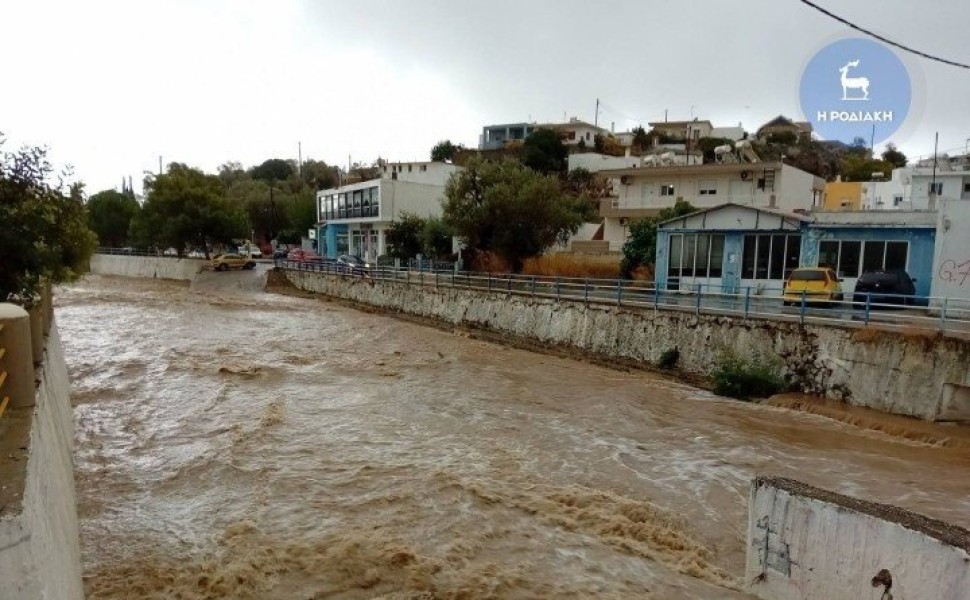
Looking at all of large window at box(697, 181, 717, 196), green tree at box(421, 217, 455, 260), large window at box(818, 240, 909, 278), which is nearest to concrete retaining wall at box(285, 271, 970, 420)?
large window at box(818, 240, 909, 278)

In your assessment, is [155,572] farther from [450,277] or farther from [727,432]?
[450,277]

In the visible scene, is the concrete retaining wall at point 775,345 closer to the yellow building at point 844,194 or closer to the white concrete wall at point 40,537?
the white concrete wall at point 40,537

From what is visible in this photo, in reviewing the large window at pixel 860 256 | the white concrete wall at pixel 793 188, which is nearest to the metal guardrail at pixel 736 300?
the large window at pixel 860 256

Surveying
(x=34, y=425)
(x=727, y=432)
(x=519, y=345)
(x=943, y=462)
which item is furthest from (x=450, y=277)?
(x=34, y=425)

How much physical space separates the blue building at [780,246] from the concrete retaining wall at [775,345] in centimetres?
308

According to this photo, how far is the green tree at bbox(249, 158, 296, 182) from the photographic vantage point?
4257 inches

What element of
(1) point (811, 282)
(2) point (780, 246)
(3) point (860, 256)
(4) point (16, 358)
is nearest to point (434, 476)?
(4) point (16, 358)

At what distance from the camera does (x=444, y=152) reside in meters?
78.1

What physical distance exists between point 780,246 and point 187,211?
4548 centimetres

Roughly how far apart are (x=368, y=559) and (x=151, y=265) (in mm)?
54782

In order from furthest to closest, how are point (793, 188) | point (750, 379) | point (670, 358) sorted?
point (793, 188)
point (670, 358)
point (750, 379)

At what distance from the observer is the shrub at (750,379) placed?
14727mm

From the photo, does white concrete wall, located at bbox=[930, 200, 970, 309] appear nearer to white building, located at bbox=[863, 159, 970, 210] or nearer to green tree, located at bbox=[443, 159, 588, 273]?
white building, located at bbox=[863, 159, 970, 210]

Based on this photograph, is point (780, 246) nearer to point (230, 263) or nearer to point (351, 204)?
point (230, 263)
